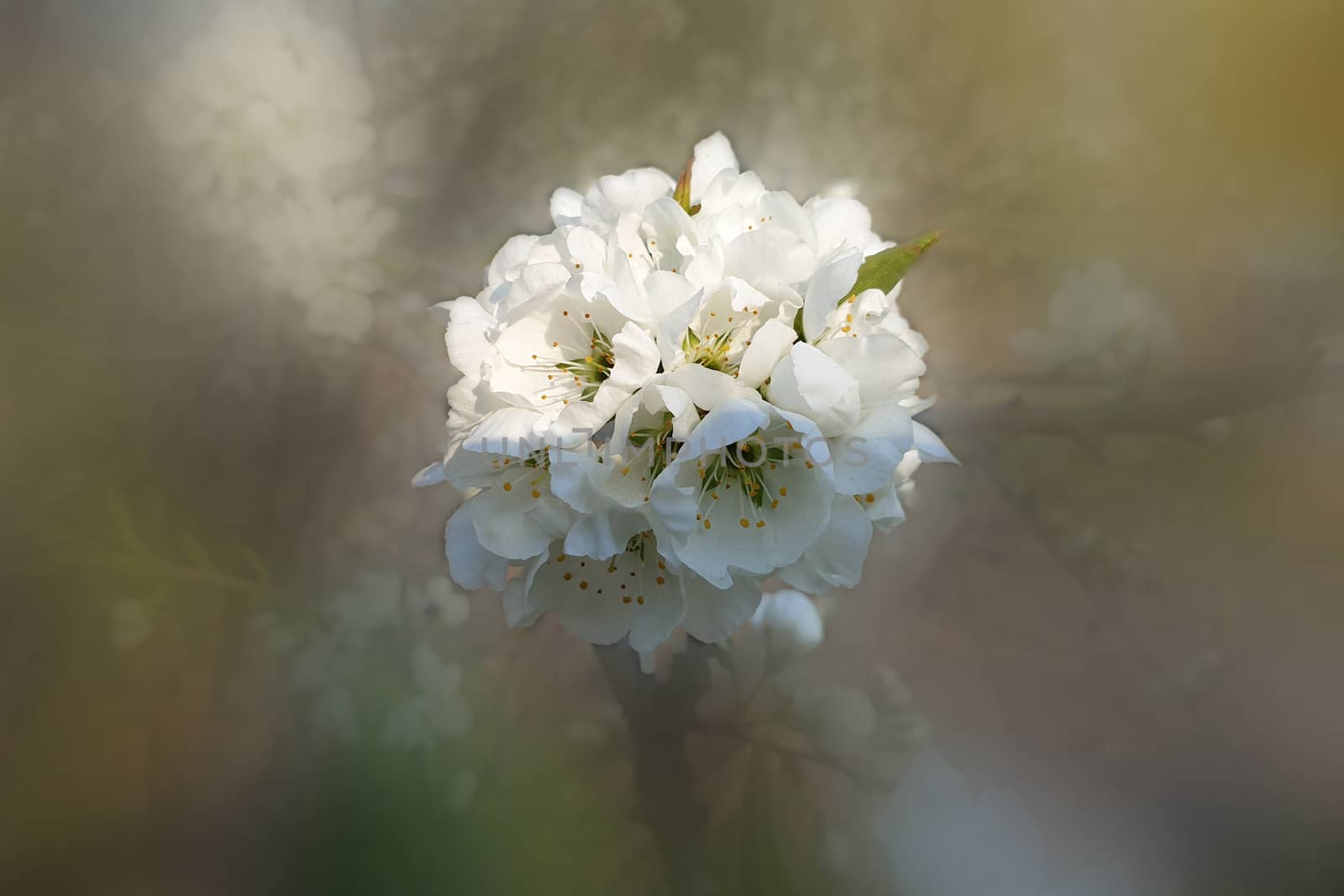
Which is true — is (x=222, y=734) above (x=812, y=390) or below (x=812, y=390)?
above

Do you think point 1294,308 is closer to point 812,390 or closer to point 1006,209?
point 1006,209

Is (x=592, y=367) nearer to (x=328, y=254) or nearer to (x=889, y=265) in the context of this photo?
(x=889, y=265)

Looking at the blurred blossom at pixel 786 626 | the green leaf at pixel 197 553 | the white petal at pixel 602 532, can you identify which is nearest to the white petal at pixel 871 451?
the white petal at pixel 602 532

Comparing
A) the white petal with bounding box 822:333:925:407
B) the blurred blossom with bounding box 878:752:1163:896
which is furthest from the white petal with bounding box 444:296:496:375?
the blurred blossom with bounding box 878:752:1163:896

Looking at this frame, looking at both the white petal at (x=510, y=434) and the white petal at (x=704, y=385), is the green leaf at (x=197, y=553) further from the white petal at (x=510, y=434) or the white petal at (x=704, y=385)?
the white petal at (x=704, y=385)

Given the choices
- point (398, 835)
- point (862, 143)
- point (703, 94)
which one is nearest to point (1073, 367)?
→ point (862, 143)

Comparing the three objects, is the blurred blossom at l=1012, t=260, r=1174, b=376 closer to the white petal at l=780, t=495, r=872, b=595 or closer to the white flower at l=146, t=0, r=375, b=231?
the white petal at l=780, t=495, r=872, b=595
